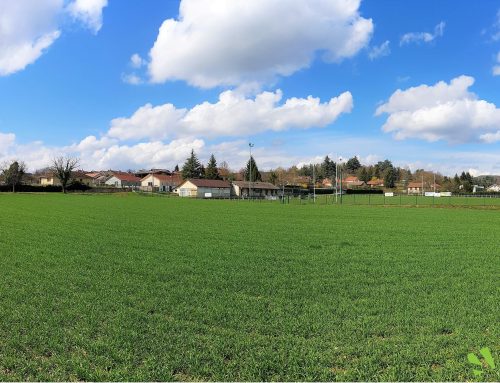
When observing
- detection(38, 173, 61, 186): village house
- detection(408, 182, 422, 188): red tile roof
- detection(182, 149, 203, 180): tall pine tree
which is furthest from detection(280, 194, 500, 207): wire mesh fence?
detection(408, 182, 422, 188): red tile roof

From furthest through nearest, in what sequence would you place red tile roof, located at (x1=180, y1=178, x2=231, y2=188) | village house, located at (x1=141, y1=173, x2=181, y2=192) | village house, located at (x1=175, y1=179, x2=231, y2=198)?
village house, located at (x1=141, y1=173, x2=181, y2=192) → red tile roof, located at (x1=180, y1=178, x2=231, y2=188) → village house, located at (x1=175, y1=179, x2=231, y2=198)

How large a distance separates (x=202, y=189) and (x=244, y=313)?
3877 inches

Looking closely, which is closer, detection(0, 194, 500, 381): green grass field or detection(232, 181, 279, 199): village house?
detection(0, 194, 500, 381): green grass field

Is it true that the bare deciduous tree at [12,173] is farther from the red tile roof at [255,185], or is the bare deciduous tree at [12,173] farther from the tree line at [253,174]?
the red tile roof at [255,185]

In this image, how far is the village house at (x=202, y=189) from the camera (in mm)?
102750

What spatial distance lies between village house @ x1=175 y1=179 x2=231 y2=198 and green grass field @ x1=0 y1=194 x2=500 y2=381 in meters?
88.6

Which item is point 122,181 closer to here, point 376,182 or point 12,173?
point 12,173

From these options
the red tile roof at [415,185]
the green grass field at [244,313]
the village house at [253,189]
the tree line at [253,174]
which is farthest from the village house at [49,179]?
the red tile roof at [415,185]

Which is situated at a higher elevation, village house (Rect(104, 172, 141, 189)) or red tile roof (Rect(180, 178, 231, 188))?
village house (Rect(104, 172, 141, 189))

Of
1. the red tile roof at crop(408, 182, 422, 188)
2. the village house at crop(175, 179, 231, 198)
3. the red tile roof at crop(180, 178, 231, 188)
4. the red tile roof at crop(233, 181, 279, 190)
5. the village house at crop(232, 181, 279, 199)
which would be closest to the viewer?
the village house at crop(175, 179, 231, 198)

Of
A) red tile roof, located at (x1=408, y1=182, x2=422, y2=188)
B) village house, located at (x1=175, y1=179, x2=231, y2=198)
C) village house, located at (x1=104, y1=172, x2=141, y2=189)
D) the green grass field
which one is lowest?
the green grass field

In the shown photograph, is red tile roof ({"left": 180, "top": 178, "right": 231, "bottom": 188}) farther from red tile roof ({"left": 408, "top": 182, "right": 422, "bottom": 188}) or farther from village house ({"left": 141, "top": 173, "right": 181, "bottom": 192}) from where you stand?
red tile roof ({"left": 408, "top": 182, "right": 422, "bottom": 188})

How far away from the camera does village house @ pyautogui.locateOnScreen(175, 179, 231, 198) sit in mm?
102750

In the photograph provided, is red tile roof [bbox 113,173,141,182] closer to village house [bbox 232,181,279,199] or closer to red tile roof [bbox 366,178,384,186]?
village house [bbox 232,181,279,199]
